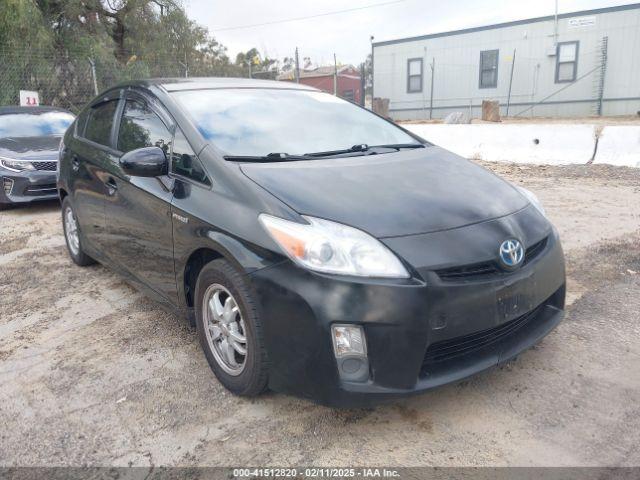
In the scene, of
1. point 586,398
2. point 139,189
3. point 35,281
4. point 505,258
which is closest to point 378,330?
point 505,258

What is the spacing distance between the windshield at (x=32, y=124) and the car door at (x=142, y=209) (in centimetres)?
500

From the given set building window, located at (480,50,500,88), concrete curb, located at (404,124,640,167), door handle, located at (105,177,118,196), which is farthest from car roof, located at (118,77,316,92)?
building window, located at (480,50,500,88)

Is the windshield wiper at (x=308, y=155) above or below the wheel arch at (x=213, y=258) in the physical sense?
above

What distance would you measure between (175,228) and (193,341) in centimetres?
83

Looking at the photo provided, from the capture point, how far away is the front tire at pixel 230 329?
2445mm

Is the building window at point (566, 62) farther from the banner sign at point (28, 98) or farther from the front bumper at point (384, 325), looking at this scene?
the front bumper at point (384, 325)

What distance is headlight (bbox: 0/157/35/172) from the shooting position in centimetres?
701

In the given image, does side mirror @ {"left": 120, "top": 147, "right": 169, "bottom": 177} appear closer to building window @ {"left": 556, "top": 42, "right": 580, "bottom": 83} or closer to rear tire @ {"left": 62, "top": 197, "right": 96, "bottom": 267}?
rear tire @ {"left": 62, "top": 197, "right": 96, "bottom": 267}

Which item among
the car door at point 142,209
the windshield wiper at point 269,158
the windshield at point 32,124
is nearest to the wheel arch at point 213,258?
the car door at point 142,209

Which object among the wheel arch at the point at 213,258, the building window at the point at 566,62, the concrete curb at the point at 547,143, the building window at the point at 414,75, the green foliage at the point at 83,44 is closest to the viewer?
the wheel arch at the point at 213,258

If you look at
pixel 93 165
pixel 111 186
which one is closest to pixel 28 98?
pixel 93 165

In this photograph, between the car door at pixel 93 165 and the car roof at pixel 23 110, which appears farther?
the car roof at pixel 23 110

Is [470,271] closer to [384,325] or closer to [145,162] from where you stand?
[384,325]

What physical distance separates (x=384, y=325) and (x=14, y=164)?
6591 mm
